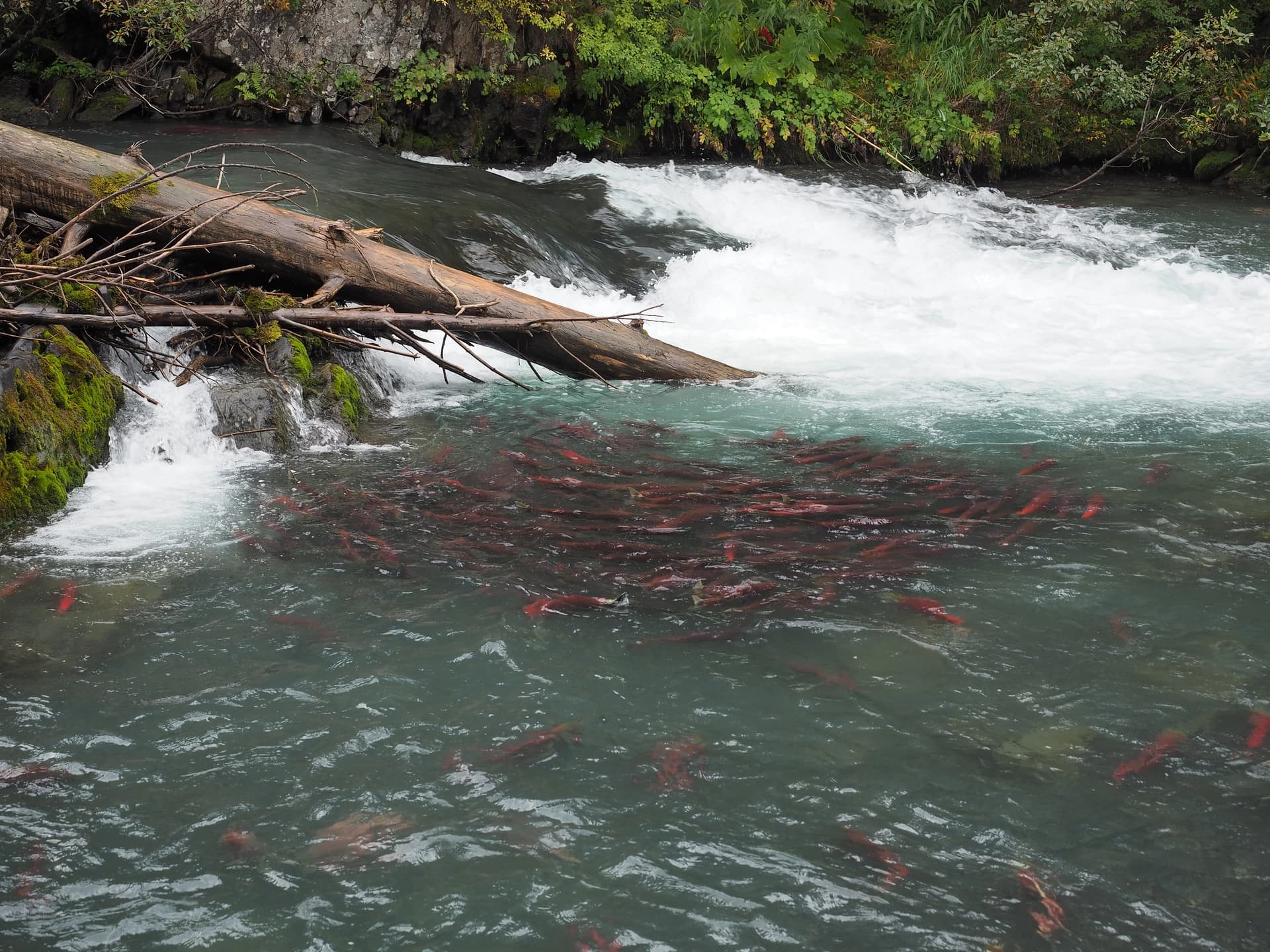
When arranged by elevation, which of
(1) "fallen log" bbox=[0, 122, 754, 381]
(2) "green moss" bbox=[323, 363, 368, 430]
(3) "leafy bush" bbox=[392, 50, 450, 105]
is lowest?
(2) "green moss" bbox=[323, 363, 368, 430]

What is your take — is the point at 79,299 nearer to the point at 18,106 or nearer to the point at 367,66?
the point at 18,106

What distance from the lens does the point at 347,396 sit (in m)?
7.45

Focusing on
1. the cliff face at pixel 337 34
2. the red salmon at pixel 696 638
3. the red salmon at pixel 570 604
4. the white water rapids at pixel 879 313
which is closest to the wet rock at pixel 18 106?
the cliff face at pixel 337 34

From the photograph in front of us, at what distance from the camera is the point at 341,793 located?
139 inches

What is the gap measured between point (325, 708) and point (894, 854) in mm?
2222

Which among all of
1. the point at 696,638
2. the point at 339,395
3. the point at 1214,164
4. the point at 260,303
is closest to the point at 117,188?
the point at 260,303

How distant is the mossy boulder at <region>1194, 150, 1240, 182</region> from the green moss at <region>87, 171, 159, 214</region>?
17.2m

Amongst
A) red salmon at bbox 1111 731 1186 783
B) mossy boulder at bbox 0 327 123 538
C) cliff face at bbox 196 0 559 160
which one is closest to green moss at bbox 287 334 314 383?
mossy boulder at bbox 0 327 123 538

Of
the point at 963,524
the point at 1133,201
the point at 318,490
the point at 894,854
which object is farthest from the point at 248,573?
the point at 1133,201

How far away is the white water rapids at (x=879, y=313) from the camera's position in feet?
21.5

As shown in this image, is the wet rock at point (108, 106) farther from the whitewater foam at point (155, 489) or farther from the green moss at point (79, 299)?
the whitewater foam at point (155, 489)

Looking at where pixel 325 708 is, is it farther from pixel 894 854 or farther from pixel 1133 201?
pixel 1133 201

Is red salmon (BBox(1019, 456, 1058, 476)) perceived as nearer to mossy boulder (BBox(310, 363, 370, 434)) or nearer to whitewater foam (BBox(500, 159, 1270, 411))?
whitewater foam (BBox(500, 159, 1270, 411))

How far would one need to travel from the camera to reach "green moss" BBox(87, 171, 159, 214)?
6844 millimetres
